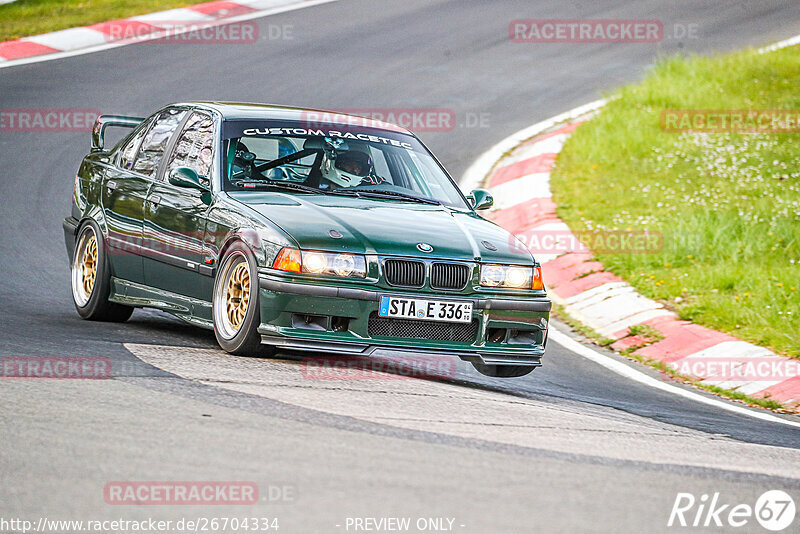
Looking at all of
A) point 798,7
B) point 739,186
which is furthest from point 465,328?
point 798,7

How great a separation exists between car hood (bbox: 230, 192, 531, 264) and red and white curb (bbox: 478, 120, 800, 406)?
2.17 meters

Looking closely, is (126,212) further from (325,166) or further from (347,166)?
(347,166)

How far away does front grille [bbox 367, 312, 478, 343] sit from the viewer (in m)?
6.99

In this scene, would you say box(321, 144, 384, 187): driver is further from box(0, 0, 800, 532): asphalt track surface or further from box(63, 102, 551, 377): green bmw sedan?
box(0, 0, 800, 532): asphalt track surface

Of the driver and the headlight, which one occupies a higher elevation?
the driver

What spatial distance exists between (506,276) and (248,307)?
152 cm

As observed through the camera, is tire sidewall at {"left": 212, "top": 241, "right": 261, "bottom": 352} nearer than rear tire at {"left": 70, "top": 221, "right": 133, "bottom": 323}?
Yes

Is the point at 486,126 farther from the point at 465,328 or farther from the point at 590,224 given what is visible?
the point at 465,328

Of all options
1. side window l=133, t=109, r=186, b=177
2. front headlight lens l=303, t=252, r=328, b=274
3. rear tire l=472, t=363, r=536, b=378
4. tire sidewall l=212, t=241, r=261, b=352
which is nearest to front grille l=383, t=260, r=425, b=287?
front headlight lens l=303, t=252, r=328, b=274

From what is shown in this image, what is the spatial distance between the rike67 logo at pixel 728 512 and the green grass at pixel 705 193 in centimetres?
435

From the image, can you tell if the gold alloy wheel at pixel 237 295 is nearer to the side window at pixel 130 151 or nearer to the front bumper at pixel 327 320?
the front bumper at pixel 327 320

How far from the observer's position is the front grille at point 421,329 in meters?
6.99

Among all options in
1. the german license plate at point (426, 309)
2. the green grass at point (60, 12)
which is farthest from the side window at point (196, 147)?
the green grass at point (60, 12)

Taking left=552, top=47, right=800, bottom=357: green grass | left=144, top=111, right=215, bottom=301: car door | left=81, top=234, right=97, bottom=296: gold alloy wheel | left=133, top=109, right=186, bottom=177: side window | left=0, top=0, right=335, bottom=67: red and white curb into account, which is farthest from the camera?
left=0, top=0, right=335, bottom=67: red and white curb
